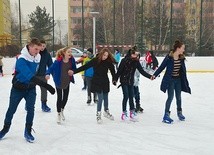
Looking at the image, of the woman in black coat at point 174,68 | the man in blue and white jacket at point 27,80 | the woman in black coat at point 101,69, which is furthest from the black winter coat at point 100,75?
the man in blue and white jacket at point 27,80

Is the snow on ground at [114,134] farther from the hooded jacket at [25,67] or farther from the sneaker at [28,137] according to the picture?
the hooded jacket at [25,67]

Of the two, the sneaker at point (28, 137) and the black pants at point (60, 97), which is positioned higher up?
the black pants at point (60, 97)

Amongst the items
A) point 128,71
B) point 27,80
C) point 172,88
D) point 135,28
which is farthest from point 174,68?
point 135,28

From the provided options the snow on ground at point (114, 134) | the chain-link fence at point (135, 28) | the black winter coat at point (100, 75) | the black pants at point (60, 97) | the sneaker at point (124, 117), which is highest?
the chain-link fence at point (135, 28)

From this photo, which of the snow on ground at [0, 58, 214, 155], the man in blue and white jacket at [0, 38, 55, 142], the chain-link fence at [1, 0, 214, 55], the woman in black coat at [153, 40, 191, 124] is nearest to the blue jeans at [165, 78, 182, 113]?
the woman in black coat at [153, 40, 191, 124]

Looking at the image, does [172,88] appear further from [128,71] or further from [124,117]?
[124,117]

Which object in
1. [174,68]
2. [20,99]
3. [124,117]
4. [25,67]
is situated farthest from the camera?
[124,117]

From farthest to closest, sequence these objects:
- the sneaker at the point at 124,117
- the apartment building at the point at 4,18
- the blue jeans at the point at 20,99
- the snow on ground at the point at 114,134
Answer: the apartment building at the point at 4,18 → the sneaker at the point at 124,117 → the blue jeans at the point at 20,99 → the snow on ground at the point at 114,134

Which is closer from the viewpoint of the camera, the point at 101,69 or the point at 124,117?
the point at 101,69

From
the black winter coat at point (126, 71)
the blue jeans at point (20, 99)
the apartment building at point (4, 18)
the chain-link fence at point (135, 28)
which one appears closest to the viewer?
the blue jeans at point (20, 99)

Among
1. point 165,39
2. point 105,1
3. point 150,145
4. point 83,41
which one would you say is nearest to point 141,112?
point 150,145

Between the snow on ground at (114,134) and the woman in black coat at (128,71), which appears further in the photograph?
the woman in black coat at (128,71)

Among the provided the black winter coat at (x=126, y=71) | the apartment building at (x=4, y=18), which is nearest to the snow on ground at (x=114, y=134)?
the black winter coat at (x=126, y=71)

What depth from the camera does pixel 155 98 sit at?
862cm
